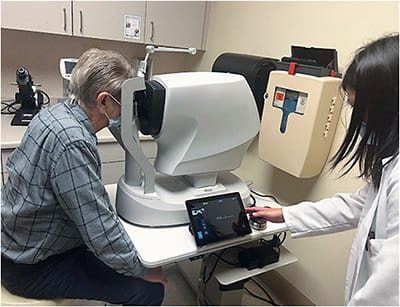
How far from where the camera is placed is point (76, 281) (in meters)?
1.13

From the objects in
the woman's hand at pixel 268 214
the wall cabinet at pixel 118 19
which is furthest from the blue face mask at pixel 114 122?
the wall cabinet at pixel 118 19

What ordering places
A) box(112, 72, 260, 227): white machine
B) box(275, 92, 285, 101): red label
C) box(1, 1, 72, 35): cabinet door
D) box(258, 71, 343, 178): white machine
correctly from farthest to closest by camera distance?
box(1, 1, 72, 35): cabinet door < box(275, 92, 285, 101): red label < box(258, 71, 343, 178): white machine < box(112, 72, 260, 227): white machine

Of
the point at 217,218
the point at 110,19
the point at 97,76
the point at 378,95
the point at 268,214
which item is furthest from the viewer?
the point at 110,19

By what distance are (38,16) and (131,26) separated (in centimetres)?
56

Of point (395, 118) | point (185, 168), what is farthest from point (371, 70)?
point (185, 168)

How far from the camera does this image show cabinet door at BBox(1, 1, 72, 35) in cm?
191

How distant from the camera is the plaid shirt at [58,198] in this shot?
970 mm

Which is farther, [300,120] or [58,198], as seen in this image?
[300,120]

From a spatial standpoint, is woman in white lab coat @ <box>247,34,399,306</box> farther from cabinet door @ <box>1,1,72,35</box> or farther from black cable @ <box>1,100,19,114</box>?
black cable @ <box>1,100,19,114</box>

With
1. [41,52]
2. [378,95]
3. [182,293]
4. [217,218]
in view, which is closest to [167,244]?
[217,218]

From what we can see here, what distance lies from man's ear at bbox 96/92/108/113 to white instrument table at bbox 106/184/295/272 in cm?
41

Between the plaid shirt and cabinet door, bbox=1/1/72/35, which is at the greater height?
cabinet door, bbox=1/1/72/35

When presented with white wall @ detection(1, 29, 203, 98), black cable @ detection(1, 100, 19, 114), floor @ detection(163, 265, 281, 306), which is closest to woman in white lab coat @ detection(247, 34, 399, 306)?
floor @ detection(163, 265, 281, 306)

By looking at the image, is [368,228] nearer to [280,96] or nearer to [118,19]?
[280,96]
